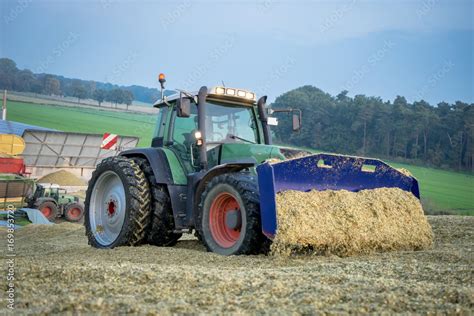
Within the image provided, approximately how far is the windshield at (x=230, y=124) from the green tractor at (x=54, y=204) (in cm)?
1197

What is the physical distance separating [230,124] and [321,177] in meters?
1.79

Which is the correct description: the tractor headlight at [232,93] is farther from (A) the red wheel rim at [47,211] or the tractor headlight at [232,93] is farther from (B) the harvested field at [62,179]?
(B) the harvested field at [62,179]

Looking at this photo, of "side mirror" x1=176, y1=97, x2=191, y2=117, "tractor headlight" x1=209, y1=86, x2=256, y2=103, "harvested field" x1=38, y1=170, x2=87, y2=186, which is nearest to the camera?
"side mirror" x1=176, y1=97, x2=191, y2=117

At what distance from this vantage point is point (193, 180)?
6.66 meters

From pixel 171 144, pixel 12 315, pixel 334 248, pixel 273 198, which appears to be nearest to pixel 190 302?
pixel 12 315

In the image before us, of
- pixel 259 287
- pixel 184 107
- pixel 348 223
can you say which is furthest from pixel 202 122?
pixel 259 287

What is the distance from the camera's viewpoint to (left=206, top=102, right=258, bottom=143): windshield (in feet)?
23.1

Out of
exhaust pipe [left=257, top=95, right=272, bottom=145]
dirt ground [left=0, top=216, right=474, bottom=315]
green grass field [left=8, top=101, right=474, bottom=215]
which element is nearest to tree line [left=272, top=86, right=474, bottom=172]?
green grass field [left=8, top=101, right=474, bottom=215]

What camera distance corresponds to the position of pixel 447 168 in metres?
36.2

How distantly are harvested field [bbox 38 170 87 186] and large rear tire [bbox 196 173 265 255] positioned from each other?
723 inches

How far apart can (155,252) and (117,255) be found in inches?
17.2

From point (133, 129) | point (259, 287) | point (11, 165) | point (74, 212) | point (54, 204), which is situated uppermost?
point (133, 129)

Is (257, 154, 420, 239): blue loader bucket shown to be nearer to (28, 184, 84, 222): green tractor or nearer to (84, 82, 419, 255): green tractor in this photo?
(84, 82, 419, 255): green tractor

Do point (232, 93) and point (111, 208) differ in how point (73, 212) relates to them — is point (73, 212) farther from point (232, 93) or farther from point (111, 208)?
point (232, 93)
